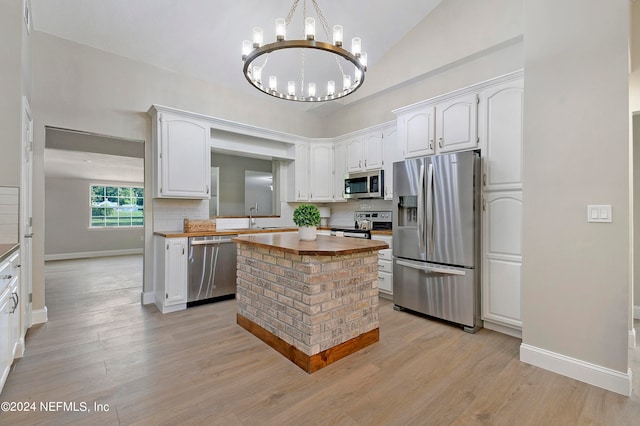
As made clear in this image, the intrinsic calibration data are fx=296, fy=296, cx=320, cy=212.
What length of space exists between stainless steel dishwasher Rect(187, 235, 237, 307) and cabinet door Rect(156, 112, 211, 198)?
0.70 metres

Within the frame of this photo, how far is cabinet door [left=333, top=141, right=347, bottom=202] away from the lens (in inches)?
203

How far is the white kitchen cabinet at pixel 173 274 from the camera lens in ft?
11.6

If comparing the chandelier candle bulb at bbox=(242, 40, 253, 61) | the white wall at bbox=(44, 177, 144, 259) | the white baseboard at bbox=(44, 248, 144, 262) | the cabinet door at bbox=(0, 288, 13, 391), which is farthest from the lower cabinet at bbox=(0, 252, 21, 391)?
the white wall at bbox=(44, 177, 144, 259)

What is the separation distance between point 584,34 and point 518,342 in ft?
8.36

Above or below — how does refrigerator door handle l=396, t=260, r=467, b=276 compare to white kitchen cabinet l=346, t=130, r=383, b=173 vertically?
below

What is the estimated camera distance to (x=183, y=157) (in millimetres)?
3889

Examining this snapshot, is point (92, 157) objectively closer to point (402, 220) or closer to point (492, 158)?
point (402, 220)

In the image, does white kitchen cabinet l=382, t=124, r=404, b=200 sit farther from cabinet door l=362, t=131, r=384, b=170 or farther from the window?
the window

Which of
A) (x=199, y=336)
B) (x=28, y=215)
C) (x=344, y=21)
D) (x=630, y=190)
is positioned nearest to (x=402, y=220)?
(x=630, y=190)

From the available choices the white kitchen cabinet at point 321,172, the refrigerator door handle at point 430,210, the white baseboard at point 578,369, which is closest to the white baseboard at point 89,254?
the white kitchen cabinet at point 321,172

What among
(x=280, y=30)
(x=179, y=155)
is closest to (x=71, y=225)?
(x=179, y=155)

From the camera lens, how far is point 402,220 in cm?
361

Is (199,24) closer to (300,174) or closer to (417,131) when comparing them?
(300,174)

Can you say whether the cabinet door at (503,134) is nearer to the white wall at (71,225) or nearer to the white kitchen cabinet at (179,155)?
the white kitchen cabinet at (179,155)
